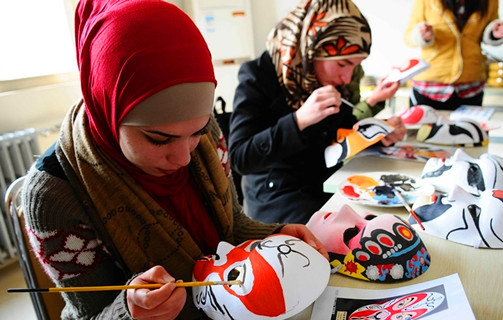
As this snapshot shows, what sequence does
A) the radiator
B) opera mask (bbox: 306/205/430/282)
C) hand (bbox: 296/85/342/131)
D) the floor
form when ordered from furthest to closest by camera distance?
the radiator < the floor < hand (bbox: 296/85/342/131) < opera mask (bbox: 306/205/430/282)

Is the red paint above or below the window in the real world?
below

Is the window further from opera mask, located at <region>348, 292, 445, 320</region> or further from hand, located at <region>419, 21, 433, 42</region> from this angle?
opera mask, located at <region>348, 292, 445, 320</region>

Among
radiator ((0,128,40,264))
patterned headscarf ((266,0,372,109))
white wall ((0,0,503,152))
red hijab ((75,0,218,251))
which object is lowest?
radiator ((0,128,40,264))

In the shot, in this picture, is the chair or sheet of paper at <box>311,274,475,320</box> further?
the chair

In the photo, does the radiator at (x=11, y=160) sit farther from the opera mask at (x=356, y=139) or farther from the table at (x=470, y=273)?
the table at (x=470, y=273)

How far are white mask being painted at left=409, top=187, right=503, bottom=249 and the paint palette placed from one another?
0.11m

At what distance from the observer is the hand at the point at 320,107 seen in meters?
1.17

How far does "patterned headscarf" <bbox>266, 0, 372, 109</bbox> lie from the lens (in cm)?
122

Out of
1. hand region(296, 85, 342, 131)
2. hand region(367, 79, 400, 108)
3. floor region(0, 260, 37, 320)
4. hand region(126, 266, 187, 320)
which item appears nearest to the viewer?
hand region(126, 266, 187, 320)

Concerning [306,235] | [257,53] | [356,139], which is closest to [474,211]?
[306,235]

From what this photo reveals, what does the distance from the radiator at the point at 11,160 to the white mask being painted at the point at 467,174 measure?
1997 millimetres

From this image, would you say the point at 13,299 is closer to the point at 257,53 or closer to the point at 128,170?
the point at 128,170

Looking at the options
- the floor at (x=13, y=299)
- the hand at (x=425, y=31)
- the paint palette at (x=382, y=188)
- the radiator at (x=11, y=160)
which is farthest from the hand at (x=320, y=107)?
the radiator at (x=11, y=160)

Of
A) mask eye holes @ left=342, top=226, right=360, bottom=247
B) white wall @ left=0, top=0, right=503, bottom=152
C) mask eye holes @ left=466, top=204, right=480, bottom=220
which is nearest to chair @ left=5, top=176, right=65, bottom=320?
mask eye holes @ left=342, top=226, right=360, bottom=247
